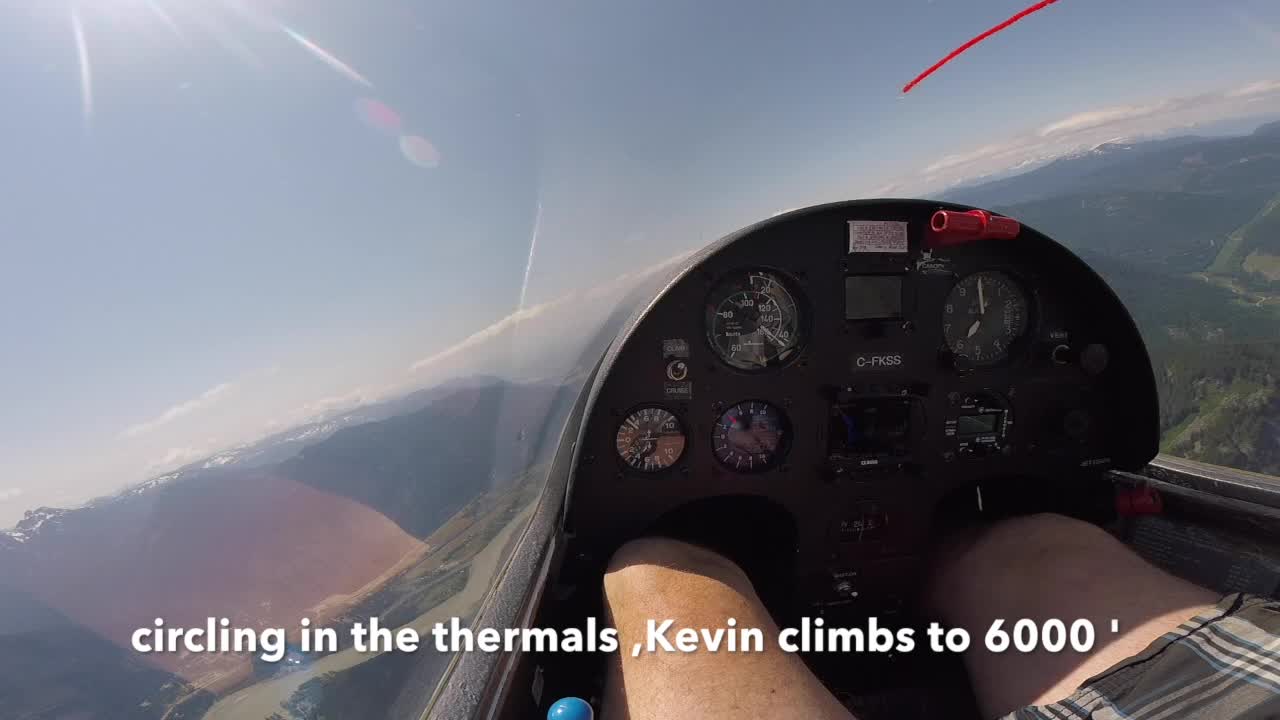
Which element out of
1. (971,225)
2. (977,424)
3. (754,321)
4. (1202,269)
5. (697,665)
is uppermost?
(1202,269)

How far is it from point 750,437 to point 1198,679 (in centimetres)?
153

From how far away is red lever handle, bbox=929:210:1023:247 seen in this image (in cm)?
202

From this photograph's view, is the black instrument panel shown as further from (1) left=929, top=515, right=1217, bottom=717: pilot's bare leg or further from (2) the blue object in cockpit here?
(2) the blue object in cockpit

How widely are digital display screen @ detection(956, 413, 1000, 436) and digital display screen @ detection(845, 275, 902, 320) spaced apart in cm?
68

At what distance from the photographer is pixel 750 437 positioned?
2336mm

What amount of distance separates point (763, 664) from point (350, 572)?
11.4 ft

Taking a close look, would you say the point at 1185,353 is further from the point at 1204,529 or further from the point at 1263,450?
the point at 1204,529

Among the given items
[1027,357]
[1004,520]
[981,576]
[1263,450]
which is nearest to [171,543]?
[981,576]

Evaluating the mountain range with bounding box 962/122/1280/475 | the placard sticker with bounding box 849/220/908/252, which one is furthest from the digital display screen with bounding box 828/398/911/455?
the mountain range with bounding box 962/122/1280/475

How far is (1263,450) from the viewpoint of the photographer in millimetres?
4484

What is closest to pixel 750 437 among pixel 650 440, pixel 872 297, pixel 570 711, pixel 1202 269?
pixel 650 440

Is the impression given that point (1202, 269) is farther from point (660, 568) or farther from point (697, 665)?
point (697, 665)

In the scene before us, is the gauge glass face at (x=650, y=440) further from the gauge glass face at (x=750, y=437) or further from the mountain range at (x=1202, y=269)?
the mountain range at (x=1202, y=269)

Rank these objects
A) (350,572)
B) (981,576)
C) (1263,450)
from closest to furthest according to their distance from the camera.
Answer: (981,576)
(350,572)
(1263,450)
